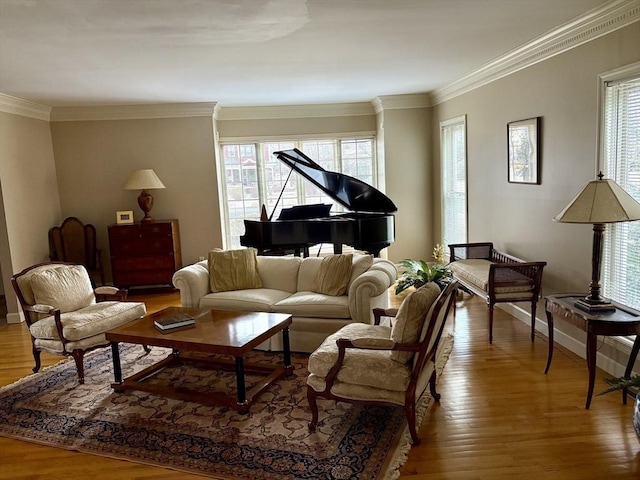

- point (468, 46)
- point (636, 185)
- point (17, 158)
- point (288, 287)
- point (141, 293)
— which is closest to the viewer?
point (636, 185)

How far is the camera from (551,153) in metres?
4.44

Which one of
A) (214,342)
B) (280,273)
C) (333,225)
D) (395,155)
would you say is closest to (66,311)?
(214,342)

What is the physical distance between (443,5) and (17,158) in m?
5.67

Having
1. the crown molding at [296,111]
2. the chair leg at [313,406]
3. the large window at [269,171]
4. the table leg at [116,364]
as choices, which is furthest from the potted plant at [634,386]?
the crown molding at [296,111]

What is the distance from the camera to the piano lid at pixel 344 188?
6078 millimetres

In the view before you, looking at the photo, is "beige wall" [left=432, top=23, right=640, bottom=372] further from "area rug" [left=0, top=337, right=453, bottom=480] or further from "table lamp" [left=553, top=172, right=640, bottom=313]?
"area rug" [left=0, top=337, right=453, bottom=480]

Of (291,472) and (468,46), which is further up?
(468,46)

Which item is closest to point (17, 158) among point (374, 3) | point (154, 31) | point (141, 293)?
point (141, 293)

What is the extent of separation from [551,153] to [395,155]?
3286 millimetres

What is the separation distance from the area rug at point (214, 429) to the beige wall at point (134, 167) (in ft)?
12.4

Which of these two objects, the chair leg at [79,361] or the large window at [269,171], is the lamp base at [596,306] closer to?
the chair leg at [79,361]

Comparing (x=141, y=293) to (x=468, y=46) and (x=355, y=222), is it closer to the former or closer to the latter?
(x=355, y=222)

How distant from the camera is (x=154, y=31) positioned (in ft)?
11.7

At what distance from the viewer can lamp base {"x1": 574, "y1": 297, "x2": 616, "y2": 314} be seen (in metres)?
3.20
